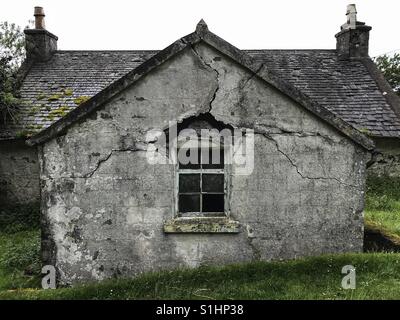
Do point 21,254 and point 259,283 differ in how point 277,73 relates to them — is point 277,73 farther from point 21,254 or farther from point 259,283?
point 21,254

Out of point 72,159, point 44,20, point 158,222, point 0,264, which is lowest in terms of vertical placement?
point 0,264

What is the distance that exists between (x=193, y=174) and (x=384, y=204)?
25.4ft

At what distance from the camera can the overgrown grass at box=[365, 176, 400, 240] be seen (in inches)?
341

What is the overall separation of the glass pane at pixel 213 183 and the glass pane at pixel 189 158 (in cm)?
27

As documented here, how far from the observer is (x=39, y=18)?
15.7 metres

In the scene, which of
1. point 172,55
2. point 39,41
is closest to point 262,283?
point 172,55

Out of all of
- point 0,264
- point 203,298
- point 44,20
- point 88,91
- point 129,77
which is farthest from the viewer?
point 44,20

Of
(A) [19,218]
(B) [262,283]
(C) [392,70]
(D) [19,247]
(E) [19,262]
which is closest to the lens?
(B) [262,283]

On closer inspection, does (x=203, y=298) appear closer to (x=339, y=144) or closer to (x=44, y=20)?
(x=339, y=144)

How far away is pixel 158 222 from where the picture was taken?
6.48 m

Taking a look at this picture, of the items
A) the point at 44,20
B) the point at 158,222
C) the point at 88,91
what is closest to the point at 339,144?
the point at 158,222
